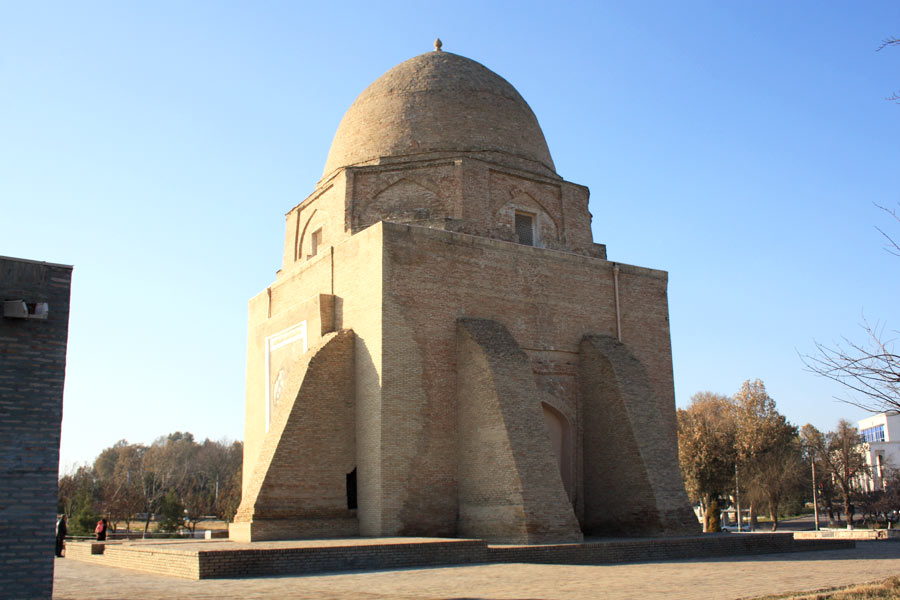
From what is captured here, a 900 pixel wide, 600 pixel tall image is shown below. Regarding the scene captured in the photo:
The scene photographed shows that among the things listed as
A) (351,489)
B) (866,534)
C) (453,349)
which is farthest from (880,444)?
(351,489)

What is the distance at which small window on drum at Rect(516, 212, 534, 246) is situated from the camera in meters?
15.9

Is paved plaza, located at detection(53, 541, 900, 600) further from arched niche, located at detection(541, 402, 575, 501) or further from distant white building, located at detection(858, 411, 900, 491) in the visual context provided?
distant white building, located at detection(858, 411, 900, 491)

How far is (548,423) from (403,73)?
8.07 meters

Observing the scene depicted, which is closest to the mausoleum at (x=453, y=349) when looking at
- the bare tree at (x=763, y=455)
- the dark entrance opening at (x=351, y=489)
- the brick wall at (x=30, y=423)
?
the dark entrance opening at (x=351, y=489)

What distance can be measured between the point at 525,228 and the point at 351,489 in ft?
20.3

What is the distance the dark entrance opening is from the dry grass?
756 cm

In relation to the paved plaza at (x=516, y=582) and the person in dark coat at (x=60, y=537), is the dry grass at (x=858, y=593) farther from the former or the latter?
the person in dark coat at (x=60, y=537)

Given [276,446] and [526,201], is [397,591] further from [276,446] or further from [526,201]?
[526,201]

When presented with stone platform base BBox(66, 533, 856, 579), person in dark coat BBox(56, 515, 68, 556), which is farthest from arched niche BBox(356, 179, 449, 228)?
person in dark coat BBox(56, 515, 68, 556)

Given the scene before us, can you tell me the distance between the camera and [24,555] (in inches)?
237

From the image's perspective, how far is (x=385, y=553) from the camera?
9961 millimetres

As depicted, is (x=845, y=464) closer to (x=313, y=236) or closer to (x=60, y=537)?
(x=313, y=236)

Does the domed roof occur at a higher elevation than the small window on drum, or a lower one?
higher

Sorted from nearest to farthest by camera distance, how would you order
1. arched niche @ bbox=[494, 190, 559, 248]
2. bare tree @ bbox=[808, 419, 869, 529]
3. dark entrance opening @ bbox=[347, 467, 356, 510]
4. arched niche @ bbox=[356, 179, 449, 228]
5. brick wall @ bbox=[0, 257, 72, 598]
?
brick wall @ bbox=[0, 257, 72, 598] < dark entrance opening @ bbox=[347, 467, 356, 510] < arched niche @ bbox=[356, 179, 449, 228] < arched niche @ bbox=[494, 190, 559, 248] < bare tree @ bbox=[808, 419, 869, 529]
